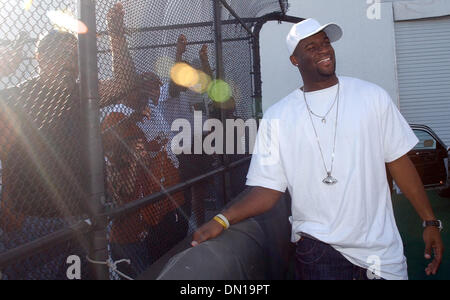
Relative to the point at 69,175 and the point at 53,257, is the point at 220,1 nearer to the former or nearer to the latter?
the point at 69,175

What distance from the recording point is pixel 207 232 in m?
2.22

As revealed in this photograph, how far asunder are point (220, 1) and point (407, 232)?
460 centimetres

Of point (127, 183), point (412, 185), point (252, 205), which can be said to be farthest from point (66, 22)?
point (412, 185)

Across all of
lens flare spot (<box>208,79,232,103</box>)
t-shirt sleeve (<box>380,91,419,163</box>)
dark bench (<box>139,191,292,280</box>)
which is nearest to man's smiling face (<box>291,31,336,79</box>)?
t-shirt sleeve (<box>380,91,419,163</box>)

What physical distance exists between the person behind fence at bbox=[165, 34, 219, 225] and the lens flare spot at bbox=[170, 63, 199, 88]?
0.03 metres

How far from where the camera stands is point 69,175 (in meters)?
1.83

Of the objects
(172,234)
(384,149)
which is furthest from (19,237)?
(384,149)

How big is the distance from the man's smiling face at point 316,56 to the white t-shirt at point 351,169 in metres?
0.11

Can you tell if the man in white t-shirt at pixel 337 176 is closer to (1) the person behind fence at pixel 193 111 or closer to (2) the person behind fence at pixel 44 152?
(2) the person behind fence at pixel 44 152

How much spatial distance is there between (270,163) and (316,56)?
659 millimetres

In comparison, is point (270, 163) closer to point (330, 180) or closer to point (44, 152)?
point (330, 180)

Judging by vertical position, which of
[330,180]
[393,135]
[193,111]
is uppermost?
[193,111]

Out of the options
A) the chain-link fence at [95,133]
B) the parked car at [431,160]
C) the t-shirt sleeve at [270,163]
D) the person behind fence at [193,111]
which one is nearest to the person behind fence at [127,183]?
the chain-link fence at [95,133]

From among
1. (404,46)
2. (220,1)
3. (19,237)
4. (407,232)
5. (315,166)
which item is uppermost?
(404,46)
